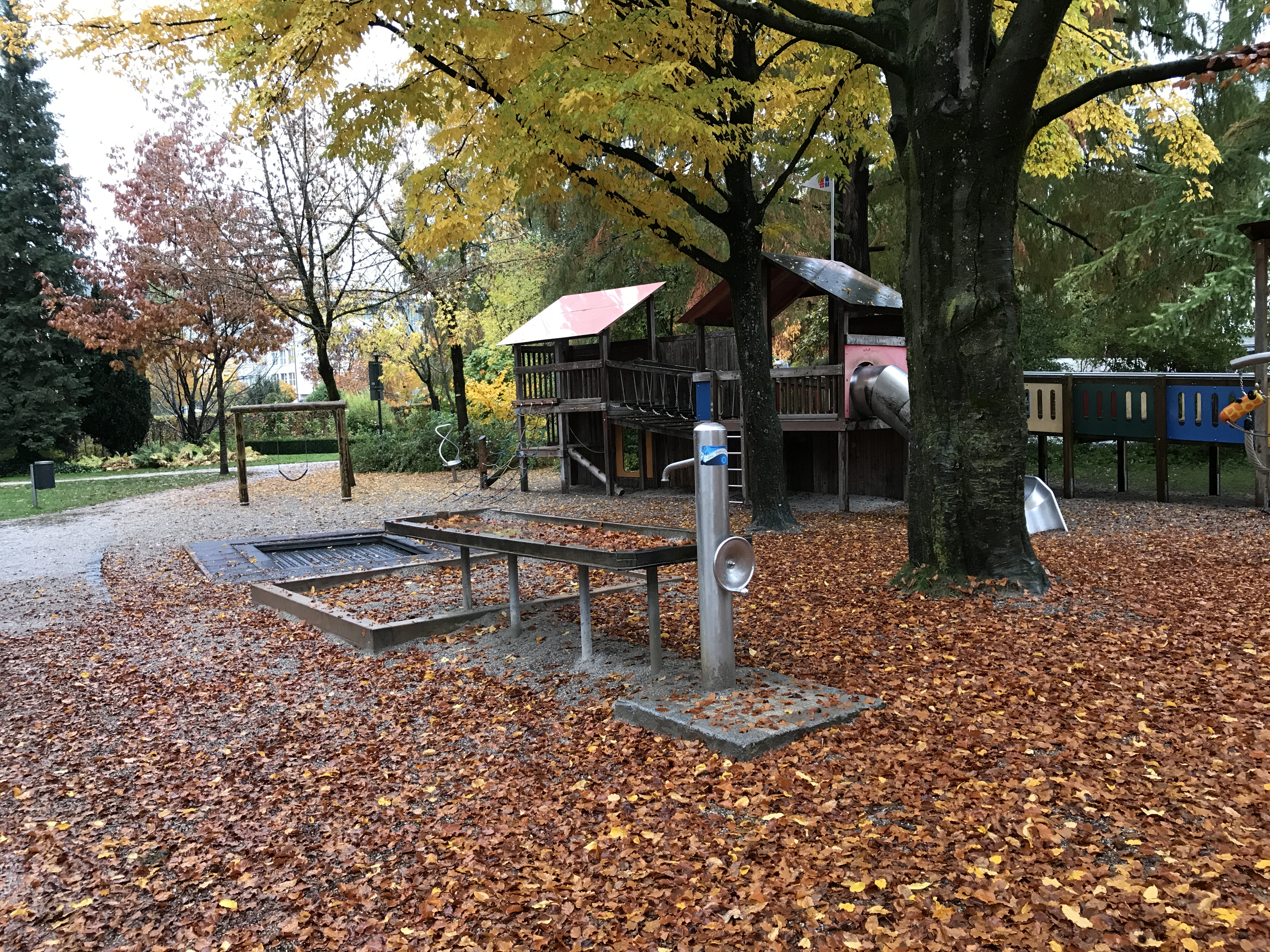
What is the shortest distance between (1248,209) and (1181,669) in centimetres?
1221

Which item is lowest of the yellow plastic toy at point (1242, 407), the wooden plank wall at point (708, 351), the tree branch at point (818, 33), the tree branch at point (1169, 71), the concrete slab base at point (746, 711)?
the concrete slab base at point (746, 711)

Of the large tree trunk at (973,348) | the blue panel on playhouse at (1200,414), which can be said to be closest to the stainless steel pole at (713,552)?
the large tree trunk at (973,348)

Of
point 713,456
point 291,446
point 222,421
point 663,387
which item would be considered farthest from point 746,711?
point 291,446

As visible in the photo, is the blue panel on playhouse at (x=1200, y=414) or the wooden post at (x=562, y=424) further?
the wooden post at (x=562, y=424)

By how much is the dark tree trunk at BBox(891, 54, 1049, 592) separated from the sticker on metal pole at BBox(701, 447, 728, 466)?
2.72 metres

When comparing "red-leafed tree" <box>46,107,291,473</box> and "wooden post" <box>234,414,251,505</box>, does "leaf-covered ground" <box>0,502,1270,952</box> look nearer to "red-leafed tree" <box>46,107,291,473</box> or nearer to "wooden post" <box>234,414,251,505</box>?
"wooden post" <box>234,414,251,505</box>

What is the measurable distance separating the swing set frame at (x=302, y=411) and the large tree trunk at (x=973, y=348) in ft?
40.1

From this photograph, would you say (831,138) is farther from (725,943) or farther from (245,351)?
(245,351)

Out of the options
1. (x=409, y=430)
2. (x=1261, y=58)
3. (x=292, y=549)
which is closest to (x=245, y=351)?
(x=409, y=430)

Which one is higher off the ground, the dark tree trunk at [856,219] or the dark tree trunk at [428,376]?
the dark tree trunk at [856,219]

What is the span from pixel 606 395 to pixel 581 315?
1.81 metres

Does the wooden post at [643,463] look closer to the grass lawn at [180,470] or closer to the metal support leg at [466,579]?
the metal support leg at [466,579]

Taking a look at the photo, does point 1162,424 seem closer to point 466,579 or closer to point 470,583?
point 470,583

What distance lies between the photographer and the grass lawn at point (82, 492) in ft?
55.9
